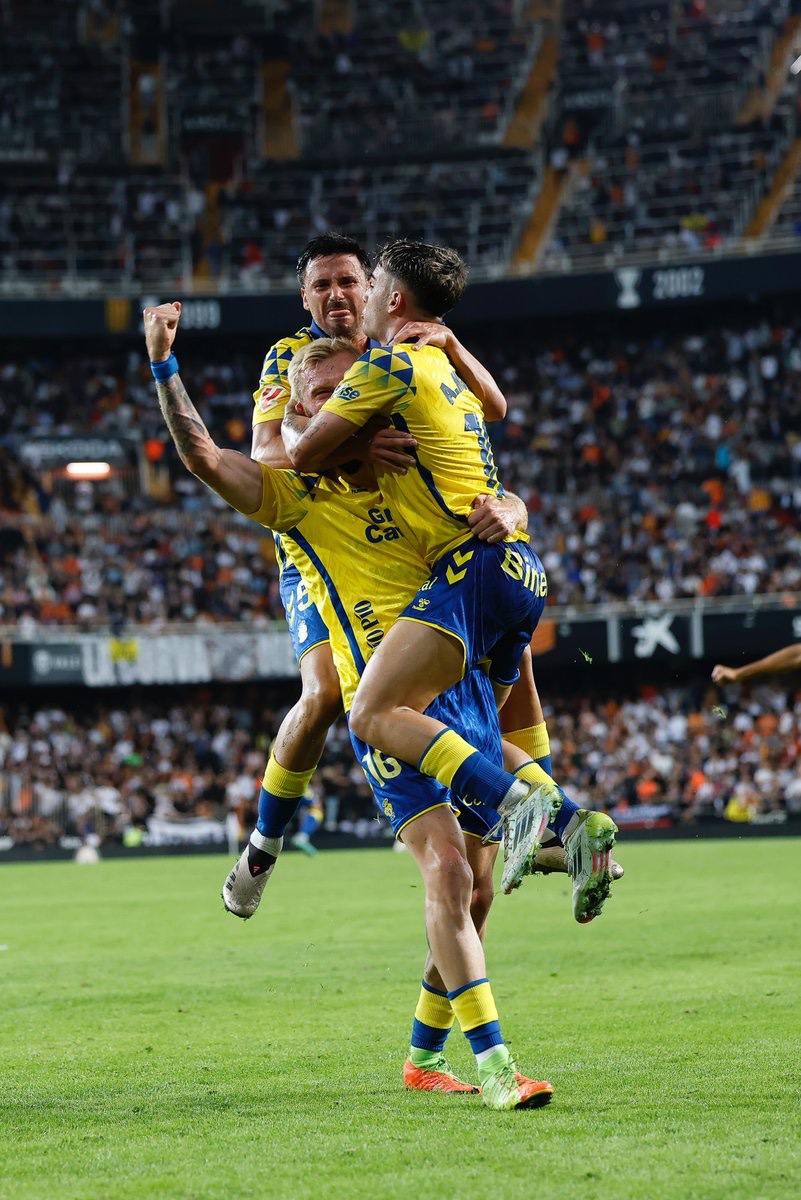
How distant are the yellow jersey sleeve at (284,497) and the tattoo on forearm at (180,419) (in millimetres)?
388

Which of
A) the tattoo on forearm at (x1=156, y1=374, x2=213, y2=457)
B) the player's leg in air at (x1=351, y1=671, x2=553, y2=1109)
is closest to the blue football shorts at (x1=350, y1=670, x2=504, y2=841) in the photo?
the player's leg in air at (x1=351, y1=671, x2=553, y2=1109)

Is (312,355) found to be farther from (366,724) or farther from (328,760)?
(328,760)

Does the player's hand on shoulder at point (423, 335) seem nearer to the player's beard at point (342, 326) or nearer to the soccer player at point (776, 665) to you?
the player's beard at point (342, 326)

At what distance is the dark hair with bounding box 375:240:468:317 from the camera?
6.35 m

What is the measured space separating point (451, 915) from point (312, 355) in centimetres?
250

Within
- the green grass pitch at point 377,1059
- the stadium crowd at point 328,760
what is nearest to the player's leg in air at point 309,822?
the stadium crowd at point 328,760

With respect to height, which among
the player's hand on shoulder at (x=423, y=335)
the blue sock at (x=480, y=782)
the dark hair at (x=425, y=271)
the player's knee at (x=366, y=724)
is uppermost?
the dark hair at (x=425, y=271)

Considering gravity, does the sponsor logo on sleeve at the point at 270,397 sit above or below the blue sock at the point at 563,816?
above

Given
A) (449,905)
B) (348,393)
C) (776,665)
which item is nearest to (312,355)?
(348,393)

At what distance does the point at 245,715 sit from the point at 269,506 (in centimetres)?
3002

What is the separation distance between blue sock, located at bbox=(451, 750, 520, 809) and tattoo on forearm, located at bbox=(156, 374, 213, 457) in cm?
161

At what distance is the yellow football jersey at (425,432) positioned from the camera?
239 inches

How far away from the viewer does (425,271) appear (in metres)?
6.34

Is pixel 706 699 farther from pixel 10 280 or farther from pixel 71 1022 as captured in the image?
pixel 71 1022
